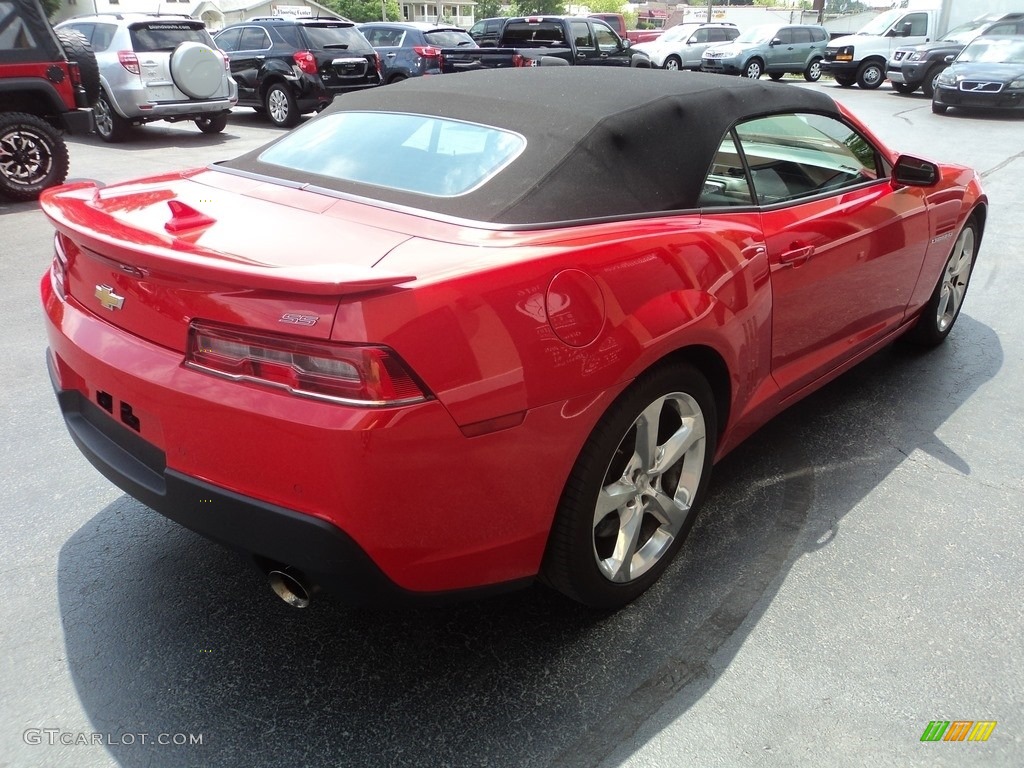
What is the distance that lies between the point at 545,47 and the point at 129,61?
7.84m

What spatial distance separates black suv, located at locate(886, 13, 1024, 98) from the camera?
62.2ft

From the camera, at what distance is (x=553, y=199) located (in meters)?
2.39

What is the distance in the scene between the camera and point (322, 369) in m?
1.86

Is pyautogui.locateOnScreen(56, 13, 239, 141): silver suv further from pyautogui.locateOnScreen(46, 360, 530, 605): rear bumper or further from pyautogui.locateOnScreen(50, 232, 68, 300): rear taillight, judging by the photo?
pyautogui.locateOnScreen(46, 360, 530, 605): rear bumper

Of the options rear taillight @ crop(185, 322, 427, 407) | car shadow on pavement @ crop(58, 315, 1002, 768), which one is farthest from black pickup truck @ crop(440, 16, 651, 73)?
rear taillight @ crop(185, 322, 427, 407)

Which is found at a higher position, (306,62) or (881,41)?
(306,62)

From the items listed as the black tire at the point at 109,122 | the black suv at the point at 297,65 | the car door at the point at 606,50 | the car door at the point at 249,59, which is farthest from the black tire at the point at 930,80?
Answer: the black tire at the point at 109,122

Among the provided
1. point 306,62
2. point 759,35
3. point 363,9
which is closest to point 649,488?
point 306,62

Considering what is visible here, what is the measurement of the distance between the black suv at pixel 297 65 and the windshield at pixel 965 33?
13614 millimetres

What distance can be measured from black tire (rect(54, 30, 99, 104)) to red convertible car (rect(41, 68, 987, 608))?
678 cm

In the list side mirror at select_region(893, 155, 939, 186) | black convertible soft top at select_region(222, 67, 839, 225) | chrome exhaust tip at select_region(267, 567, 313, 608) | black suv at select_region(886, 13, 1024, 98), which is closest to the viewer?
chrome exhaust tip at select_region(267, 567, 313, 608)

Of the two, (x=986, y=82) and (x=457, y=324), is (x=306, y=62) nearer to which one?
(x=986, y=82)

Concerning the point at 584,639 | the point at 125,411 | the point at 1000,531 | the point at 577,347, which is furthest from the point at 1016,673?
the point at 125,411

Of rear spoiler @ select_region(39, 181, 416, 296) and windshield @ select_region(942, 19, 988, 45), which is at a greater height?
rear spoiler @ select_region(39, 181, 416, 296)
